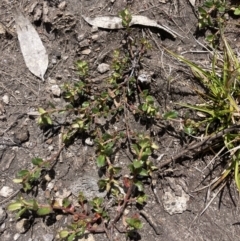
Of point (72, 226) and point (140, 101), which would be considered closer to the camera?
point (72, 226)

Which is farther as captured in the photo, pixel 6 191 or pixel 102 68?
pixel 102 68

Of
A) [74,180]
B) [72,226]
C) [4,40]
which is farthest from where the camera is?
[4,40]

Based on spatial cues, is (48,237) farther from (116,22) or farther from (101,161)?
(116,22)

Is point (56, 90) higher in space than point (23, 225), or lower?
higher

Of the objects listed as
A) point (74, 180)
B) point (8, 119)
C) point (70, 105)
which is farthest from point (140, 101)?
point (8, 119)

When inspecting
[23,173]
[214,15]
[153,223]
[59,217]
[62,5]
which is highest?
[62,5]

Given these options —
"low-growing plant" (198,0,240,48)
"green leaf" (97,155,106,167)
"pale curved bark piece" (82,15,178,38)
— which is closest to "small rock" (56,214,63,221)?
"green leaf" (97,155,106,167)

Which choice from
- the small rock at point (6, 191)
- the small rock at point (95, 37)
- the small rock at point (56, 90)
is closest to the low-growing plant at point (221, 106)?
the small rock at point (95, 37)

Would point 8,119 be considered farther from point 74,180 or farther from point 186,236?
point 186,236

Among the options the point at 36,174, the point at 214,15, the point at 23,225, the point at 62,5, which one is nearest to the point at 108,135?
the point at 36,174
